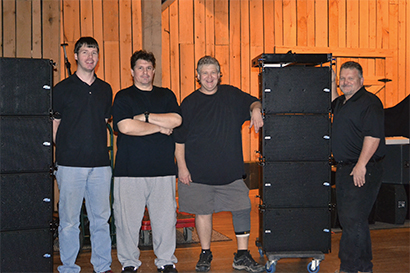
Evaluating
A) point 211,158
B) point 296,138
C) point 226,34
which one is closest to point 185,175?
point 211,158

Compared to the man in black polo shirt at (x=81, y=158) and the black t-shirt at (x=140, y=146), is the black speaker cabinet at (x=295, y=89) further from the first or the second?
the man in black polo shirt at (x=81, y=158)

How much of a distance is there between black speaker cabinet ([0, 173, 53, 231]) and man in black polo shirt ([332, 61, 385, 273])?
7.54ft

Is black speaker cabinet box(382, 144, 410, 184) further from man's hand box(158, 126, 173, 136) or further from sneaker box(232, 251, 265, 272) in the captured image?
man's hand box(158, 126, 173, 136)

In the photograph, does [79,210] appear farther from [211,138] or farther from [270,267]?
[270,267]

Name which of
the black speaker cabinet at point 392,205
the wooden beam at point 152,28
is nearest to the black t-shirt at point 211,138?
the wooden beam at point 152,28

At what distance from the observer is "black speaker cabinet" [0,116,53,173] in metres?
3.04

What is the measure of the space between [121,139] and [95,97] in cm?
39

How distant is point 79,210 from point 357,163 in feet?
Result: 7.11

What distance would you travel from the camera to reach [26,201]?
3105mm

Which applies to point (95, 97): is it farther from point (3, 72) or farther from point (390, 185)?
point (390, 185)

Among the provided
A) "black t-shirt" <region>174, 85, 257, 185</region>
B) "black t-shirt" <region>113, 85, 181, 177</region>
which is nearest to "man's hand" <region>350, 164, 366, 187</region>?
"black t-shirt" <region>174, 85, 257, 185</region>

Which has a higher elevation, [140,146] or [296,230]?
[140,146]

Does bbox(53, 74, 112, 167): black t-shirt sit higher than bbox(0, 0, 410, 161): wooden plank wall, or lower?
lower

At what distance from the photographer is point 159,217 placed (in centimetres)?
335
